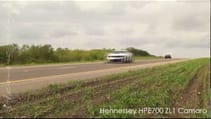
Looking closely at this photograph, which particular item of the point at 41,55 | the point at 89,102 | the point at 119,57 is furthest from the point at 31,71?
the point at 41,55

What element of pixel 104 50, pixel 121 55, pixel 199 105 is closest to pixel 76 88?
pixel 199 105

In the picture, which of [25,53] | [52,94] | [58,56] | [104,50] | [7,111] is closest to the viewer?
[7,111]

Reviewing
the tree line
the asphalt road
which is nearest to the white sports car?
the tree line

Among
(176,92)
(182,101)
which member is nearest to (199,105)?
(182,101)

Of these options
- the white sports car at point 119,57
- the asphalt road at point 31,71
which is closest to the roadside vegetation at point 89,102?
the asphalt road at point 31,71

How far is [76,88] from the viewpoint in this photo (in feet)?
48.2

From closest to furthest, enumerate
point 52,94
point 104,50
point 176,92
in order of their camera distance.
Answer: point 52,94 < point 176,92 < point 104,50

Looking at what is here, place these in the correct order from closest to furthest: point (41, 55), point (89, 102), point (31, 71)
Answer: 1. point (89, 102)
2. point (31, 71)
3. point (41, 55)

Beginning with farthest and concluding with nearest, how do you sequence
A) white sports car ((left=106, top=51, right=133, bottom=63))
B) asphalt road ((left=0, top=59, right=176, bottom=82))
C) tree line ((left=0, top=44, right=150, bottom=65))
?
white sports car ((left=106, top=51, right=133, bottom=63)) < tree line ((left=0, top=44, right=150, bottom=65)) < asphalt road ((left=0, top=59, right=176, bottom=82))

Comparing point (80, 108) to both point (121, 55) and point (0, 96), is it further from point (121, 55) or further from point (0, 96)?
point (121, 55)

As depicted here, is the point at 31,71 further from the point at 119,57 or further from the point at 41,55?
the point at 41,55

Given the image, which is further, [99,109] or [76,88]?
[76,88]

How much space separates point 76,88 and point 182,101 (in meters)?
3.63

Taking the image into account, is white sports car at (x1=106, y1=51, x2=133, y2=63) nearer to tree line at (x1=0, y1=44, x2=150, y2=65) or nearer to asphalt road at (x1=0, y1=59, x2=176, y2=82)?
tree line at (x1=0, y1=44, x2=150, y2=65)
